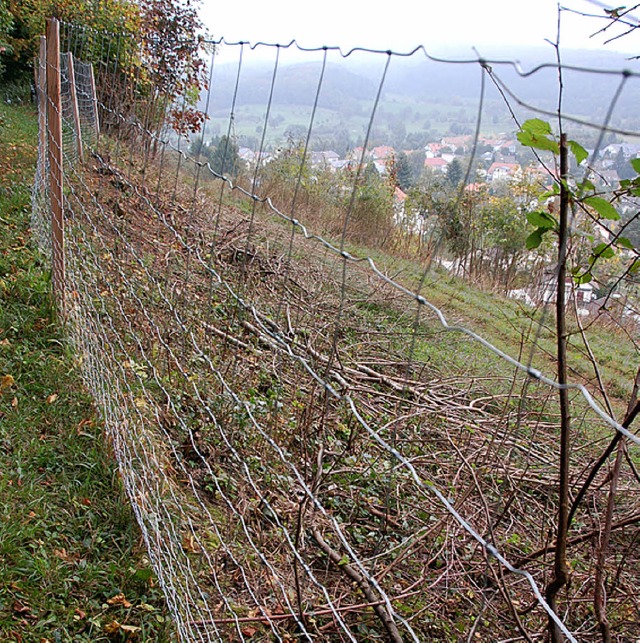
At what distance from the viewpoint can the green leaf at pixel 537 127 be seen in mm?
984

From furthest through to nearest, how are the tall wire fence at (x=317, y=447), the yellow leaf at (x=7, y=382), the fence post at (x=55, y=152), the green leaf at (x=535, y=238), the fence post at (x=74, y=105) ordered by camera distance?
the fence post at (x=74, y=105), the fence post at (x=55, y=152), the yellow leaf at (x=7, y=382), the tall wire fence at (x=317, y=447), the green leaf at (x=535, y=238)

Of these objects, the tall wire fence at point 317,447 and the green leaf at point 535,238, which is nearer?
the green leaf at point 535,238

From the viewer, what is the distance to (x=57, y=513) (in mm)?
2184

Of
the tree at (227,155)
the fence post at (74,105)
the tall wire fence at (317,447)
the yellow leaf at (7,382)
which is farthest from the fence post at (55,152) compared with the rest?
the fence post at (74,105)

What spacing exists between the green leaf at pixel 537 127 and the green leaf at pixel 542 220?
15 cm

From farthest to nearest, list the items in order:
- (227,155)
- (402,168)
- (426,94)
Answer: (227,155) → (402,168) → (426,94)

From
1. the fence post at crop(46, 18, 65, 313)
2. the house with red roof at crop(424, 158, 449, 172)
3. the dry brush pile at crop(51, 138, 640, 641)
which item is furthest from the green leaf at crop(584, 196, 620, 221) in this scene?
the fence post at crop(46, 18, 65, 313)

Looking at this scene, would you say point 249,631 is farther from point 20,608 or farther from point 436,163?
point 436,163

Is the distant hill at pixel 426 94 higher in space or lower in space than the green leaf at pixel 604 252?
higher

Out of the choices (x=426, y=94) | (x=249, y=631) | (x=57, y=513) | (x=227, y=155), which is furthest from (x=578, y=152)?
(x=227, y=155)

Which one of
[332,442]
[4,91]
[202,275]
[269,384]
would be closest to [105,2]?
[4,91]

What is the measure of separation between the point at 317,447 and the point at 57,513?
131 cm

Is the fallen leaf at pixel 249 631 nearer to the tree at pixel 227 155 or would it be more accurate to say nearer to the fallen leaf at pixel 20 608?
the fallen leaf at pixel 20 608

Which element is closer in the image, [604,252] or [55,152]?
[604,252]
